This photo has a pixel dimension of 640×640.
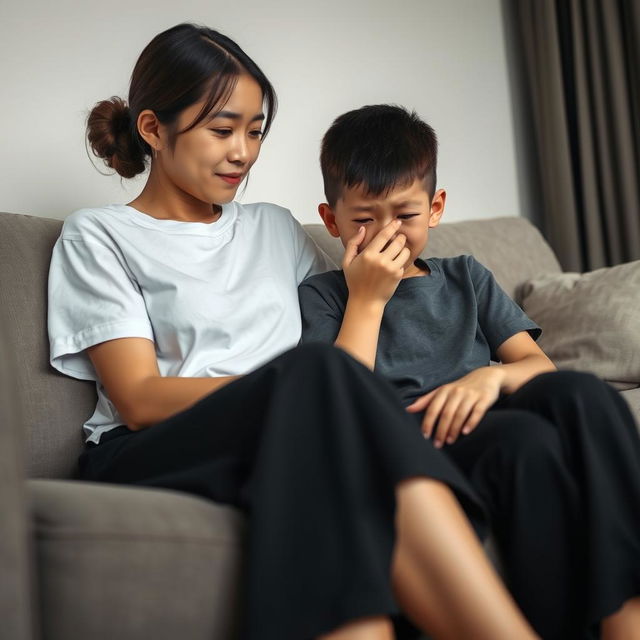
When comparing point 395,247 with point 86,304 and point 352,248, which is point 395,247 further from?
point 86,304

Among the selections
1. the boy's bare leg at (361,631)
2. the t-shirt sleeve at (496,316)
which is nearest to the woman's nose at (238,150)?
the t-shirt sleeve at (496,316)

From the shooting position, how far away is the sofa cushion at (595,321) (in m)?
1.97

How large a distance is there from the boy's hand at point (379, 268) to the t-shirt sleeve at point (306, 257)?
20 centimetres

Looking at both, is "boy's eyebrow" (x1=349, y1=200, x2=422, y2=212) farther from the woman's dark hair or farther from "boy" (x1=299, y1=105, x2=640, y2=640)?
the woman's dark hair

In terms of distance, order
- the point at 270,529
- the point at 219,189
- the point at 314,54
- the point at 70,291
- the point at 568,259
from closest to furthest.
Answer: the point at 270,529 < the point at 70,291 < the point at 219,189 < the point at 314,54 < the point at 568,259

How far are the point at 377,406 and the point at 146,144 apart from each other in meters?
0.84

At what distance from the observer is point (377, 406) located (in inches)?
41.3

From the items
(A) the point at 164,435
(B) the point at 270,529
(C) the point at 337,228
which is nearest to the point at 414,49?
(C) the point at 337,228

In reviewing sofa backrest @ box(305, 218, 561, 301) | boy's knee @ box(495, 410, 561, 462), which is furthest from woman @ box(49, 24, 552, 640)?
sofa backrest @ box(305, 218, 561, 301)

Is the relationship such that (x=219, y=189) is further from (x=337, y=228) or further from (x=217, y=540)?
(x=217, y=540)

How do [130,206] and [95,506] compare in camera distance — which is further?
[130,206]

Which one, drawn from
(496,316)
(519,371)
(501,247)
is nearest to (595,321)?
(501,247)

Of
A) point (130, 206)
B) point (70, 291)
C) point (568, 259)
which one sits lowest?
point (568, 259)

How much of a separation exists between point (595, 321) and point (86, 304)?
1.15m
